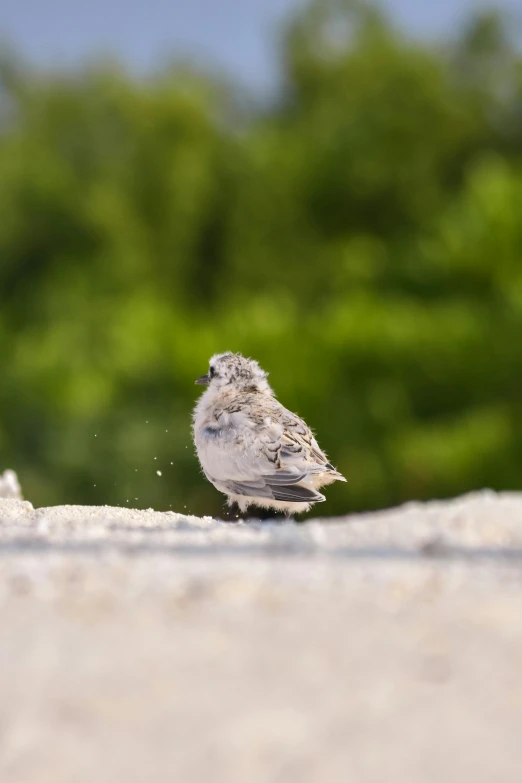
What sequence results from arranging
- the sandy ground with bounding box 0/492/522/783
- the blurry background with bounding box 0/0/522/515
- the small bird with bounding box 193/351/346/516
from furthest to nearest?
the blurry background with bounding box 0/0/522/515 < the small bird with bounding box 193/351/346/516 < the sandy ground with bounding box 0/492/522/783

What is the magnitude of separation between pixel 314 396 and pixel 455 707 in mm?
13018

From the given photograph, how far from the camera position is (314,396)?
50.0ft

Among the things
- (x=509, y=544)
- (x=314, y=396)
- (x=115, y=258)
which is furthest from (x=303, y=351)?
(x=509, y=544)

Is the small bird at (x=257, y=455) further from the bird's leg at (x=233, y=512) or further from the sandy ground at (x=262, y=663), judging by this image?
the sandy ground at (x=262, y=663)

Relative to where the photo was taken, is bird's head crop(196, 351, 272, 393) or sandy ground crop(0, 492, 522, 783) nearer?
sandy ground crop(0, 492, 522, 783)

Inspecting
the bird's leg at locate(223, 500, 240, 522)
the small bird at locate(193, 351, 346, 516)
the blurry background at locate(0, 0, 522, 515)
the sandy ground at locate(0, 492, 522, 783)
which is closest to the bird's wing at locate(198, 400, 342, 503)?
the small bird at locate(193, 351, 346, 516)

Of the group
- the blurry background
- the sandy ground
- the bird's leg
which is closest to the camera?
the sandy ground

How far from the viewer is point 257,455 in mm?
4398

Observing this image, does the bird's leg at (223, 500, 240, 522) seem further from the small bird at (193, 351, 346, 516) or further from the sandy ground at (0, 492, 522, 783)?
the sandy ground at (0, 492, 522, 783)

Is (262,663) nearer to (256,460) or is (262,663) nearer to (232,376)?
(256,460)

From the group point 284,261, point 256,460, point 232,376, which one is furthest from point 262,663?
point 284,261

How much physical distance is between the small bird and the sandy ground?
3.94 ft

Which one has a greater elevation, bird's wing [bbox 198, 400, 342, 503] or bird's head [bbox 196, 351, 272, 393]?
bird's head [bbox 196, 351, 272, 393]

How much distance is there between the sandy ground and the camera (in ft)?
6.88
